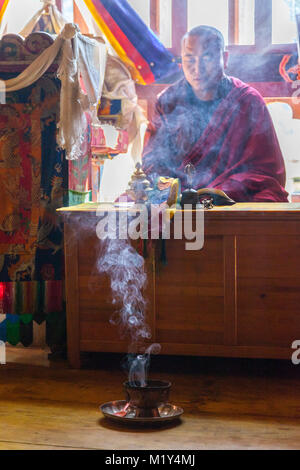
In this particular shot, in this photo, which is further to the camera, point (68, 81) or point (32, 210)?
point (32, 210)

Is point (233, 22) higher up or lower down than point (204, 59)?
higher up

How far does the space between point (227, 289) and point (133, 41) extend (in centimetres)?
185

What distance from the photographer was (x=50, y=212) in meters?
3.34

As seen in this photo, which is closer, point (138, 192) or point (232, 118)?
point (138, 192)

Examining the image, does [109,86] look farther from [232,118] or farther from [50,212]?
[50,212]

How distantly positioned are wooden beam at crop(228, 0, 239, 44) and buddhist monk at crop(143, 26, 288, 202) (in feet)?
0.40

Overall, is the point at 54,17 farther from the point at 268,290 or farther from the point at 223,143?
the point at 268,290

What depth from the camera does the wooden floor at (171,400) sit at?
2268 mm

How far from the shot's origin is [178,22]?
445cm

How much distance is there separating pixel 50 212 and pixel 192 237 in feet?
2.55

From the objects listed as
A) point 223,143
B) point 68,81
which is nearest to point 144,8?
point 223,143

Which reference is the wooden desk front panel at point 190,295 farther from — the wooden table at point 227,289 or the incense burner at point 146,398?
the incense burner at point 146,398

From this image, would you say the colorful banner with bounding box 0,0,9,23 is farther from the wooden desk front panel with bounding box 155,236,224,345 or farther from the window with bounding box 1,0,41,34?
the wooden desk front panel with bounding box 155,236,224,345
